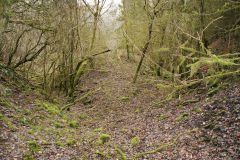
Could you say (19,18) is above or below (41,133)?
above

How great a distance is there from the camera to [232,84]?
542cm

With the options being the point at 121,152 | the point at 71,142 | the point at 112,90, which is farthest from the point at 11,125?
the point at 112,90

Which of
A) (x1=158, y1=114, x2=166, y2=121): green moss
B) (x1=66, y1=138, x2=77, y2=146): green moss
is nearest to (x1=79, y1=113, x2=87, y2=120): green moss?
(x1=66, y1=138, x2=77, y2=146): green moss

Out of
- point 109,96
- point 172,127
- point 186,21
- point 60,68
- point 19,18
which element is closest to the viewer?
point 172,127

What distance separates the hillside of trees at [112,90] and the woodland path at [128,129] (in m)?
0.02

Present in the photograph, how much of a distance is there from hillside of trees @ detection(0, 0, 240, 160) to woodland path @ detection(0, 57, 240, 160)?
24 mm

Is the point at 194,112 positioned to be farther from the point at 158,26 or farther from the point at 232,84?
the point at 158,26

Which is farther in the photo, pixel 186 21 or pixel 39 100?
pixel 186 21

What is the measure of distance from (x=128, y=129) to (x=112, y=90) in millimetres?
3302

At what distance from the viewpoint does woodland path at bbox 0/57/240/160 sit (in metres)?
3.88

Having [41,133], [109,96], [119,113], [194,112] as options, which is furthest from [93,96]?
[194,112]

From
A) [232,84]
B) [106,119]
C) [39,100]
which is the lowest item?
[106,119]

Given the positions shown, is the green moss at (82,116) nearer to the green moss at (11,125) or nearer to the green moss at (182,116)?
the green moss at (11,125)

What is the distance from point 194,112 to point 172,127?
0.78 m
